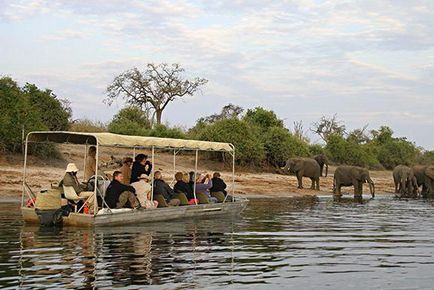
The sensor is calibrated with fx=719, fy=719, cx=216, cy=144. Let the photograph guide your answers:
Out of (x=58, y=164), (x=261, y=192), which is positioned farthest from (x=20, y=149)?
(x=261, y=192)

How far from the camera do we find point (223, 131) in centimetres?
4359

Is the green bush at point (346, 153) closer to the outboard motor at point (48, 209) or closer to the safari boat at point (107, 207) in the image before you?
the safari boat at point (107, 207)

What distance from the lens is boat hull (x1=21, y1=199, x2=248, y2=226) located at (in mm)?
17781

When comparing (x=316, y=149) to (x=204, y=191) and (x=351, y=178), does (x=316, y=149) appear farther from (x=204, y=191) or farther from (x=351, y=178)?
(x=204, y=191)

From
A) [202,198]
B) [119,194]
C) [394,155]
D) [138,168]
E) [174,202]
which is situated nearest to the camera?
[119,194]

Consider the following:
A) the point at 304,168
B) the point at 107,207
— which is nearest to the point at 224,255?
the point at 107,207

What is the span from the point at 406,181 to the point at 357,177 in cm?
620

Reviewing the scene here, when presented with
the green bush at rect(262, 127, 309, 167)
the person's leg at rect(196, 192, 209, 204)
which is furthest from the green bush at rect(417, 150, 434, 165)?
the person's leg at rect(196, 192, 209, 204)

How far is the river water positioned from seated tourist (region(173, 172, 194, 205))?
2.85 feet

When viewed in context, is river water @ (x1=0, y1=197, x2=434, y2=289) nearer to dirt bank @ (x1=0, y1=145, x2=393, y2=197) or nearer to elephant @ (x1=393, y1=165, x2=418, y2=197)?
dirt bank @ (x1=0, y1=145, x2=393, y2=197)

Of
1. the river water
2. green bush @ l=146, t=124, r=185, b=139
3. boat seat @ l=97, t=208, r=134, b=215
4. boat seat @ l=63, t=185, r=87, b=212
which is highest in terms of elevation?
green bush @ l=146, t=124, r=185, b=139

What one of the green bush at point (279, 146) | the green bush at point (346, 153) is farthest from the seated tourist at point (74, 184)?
the green bush at point (346, 153)

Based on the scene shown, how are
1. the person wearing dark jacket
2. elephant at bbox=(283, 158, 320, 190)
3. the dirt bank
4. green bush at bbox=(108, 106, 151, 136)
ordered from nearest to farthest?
the person wearing dark jacket, the dirt bank, elephant at bbox=(283, 158, 320, 190), green bush at bbox=(108, 106, 151, 136)

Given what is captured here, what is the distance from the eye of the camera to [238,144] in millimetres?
42375
